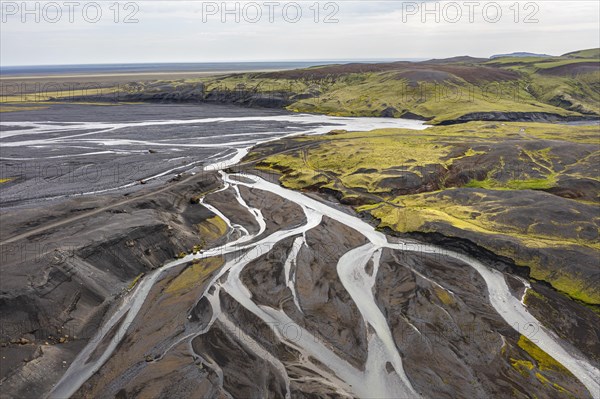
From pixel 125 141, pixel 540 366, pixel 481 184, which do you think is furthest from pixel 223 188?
pixel 125 141

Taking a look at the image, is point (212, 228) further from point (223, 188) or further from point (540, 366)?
point (540, 366)

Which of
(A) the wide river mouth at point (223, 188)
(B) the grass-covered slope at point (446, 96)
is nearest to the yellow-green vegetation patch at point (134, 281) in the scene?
(A) the wide river mouth at point (223, 188)

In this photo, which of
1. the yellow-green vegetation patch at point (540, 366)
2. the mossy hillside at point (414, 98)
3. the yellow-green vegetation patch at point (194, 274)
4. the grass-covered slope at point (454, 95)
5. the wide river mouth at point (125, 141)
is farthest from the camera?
the mossy hillside at point (414, 98)

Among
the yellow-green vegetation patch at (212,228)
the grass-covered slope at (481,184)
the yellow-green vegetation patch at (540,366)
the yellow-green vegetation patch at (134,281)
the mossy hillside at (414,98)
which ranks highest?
the mossy hillside at (414,98)

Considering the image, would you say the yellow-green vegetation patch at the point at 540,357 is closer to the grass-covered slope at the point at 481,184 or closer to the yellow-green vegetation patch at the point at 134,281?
the grass-covered slope at the point at 481,184

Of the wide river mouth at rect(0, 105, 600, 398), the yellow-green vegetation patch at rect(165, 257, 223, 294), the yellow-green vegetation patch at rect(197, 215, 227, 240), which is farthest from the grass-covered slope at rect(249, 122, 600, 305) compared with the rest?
the yellow-green vegetation patch at rect(165, 257, 223, 294)

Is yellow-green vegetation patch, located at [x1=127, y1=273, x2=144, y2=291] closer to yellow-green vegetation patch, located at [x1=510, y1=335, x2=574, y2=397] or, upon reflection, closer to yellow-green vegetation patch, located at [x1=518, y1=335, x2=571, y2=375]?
yellow-green vegetation patch, located at [x1=510, y1=335, x2=574, y2=397]

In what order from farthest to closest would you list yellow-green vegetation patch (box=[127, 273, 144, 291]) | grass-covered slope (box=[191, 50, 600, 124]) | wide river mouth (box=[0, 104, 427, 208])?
grass-covered slope (box=[191, 50, 600, 124]) < wide river mouth (box=[0, 104, 427, 208]) < yellow-green vegetation patch (box=[127, 273, 144, 291])
